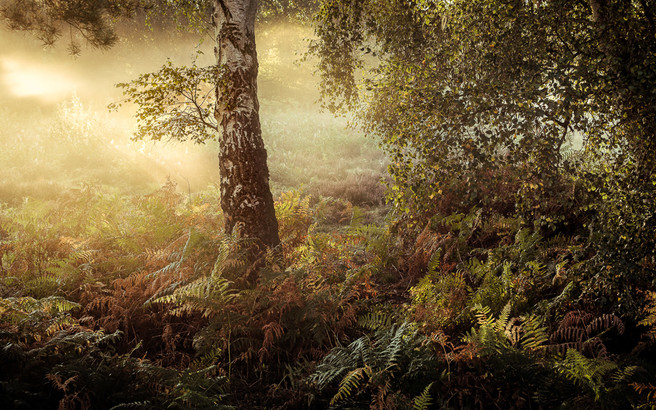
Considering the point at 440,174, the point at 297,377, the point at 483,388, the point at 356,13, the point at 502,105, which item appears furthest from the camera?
the point at 356,13

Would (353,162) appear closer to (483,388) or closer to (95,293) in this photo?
(95,293)

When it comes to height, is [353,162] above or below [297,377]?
above

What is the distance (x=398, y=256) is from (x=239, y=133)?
3194mm

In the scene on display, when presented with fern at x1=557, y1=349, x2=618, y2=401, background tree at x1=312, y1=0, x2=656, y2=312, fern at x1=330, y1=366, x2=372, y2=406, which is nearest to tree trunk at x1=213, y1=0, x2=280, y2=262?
background tree at x1=312, y1=0, x2=656, y2=312

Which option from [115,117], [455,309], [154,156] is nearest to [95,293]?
[455,309]

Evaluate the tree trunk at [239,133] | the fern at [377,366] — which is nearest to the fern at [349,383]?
the fern at [377,366]

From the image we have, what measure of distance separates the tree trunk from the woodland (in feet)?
0.09

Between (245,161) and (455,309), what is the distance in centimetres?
321

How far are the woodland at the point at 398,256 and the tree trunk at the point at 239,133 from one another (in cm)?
3

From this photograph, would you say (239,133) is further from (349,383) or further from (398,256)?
(349,383)

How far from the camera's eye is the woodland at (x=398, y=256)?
2.88 m

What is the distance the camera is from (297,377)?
347cm

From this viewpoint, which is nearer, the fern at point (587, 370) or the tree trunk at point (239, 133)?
the fern at point (587, 370)

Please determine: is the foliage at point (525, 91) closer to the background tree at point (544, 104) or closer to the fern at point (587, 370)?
the background tree at point (544, 104)
